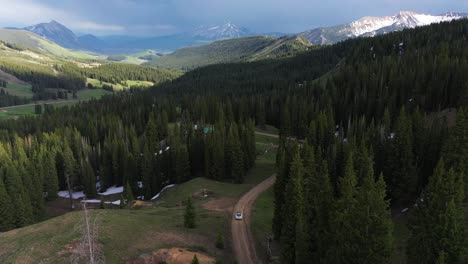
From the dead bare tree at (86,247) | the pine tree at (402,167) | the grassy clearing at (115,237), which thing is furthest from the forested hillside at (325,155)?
the dead bare tree at (86,247)

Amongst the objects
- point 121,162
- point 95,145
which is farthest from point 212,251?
point 95,145

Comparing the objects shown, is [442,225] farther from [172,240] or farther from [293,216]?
[172,240]

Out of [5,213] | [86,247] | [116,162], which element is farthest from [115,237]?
[116,162]

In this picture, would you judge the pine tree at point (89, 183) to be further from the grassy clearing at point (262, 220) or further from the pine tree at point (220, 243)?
the pine tree at point (220, 243)

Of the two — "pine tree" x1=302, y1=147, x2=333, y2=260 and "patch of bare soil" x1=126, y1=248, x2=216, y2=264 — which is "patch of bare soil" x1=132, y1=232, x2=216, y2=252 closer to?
"patch of bare soil" x1=126, y1=248, x2=216, y2=264

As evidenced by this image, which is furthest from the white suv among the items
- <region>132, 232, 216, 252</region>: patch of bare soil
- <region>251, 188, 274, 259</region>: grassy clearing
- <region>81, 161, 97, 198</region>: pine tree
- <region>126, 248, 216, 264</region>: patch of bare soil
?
<region>81, 161, 97, 198</region>: pine tree
